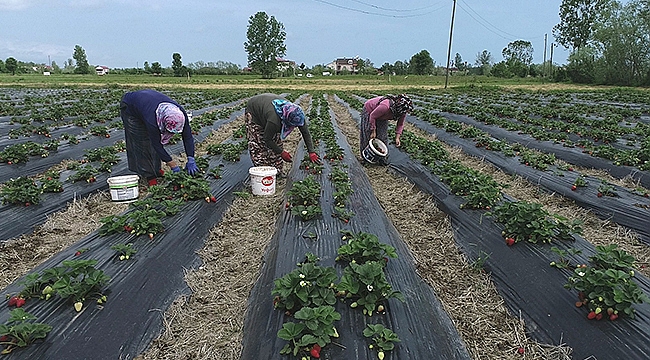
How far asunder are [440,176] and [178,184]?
4706 mm

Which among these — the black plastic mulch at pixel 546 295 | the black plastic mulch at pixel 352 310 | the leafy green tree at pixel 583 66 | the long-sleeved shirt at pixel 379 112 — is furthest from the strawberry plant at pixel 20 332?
the leafy green tree at pixel 583 66

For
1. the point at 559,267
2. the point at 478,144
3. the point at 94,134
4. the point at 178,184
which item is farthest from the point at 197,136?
the point at 559,267

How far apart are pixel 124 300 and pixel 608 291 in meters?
4.20

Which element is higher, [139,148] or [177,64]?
[177,64]

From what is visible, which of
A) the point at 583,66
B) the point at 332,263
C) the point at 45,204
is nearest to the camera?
the point at 332,263

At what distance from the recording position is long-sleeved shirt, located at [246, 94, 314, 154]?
659 centimetres

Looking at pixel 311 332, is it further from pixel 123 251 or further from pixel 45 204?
pixel 45 204

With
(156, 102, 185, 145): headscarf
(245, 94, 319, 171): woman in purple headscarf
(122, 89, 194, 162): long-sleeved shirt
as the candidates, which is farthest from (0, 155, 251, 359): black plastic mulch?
(245, 94, 319, 171): woman in purple headscarf

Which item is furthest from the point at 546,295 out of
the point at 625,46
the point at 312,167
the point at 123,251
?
the point at 625,46

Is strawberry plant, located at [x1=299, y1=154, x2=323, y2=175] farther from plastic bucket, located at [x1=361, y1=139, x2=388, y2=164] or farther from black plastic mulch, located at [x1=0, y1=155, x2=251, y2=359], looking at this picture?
black plastic mulch, located at [x1=0, y1=155, x2=251, y2=359]

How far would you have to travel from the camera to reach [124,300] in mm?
3369

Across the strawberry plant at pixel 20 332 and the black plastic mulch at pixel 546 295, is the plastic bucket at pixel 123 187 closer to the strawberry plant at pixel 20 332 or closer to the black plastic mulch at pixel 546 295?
the strawberry plant at pixel 20 332

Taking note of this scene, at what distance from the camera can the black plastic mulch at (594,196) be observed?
5516 millimetres

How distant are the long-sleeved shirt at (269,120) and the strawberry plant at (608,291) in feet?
15.0
